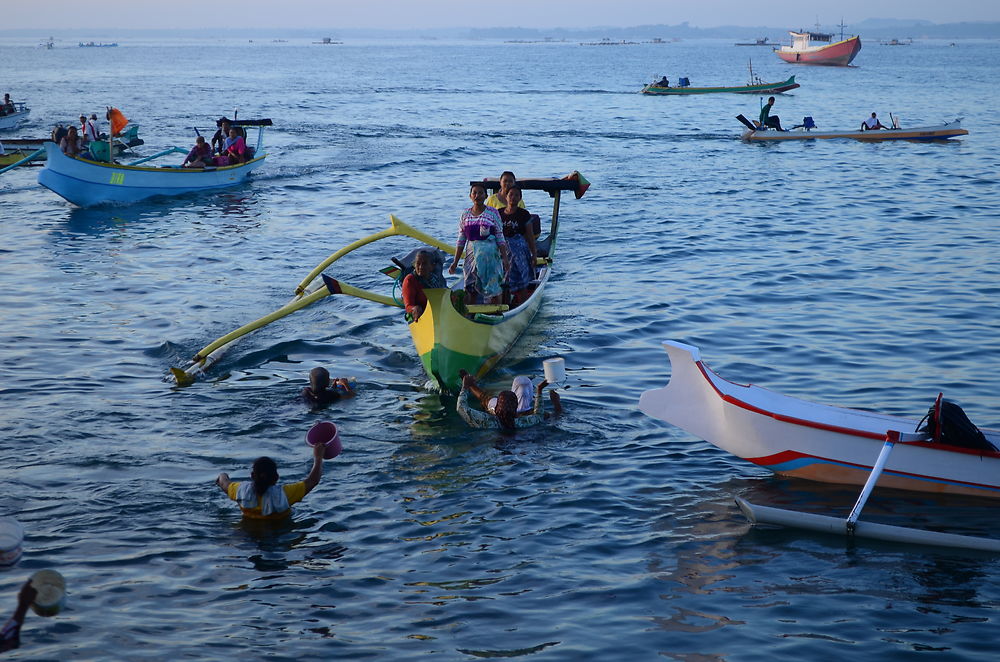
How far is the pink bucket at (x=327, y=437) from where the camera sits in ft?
30.1

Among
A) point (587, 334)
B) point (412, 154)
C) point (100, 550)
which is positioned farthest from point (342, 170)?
point (100, 550)

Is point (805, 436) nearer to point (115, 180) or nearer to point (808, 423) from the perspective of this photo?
point (808, 423)

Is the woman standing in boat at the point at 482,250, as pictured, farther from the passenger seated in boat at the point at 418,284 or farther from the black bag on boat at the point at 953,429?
the black bag on boat at the point at 953,429

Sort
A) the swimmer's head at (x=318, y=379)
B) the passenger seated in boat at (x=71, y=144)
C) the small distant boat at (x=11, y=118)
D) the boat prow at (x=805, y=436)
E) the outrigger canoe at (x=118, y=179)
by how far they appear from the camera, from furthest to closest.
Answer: the small distant boat at (x=11, y=118) → the passenger seated in boat at (x=71, y=144) → the outrigger canoe at (x=118, y=179) → the swimmer's head at (x=318, y=379) → the boat prow at (x=805, y=436)

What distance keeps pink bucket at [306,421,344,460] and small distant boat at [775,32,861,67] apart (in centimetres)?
11487

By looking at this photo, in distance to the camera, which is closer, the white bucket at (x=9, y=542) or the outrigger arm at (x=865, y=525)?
the white bucket at (x=9, y=542)

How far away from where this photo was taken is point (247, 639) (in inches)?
305

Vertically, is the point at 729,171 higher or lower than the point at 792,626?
higher

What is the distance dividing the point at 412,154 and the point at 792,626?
111ft

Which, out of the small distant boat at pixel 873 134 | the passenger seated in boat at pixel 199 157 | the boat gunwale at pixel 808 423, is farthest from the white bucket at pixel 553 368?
the small distant boat at pixel 873 134

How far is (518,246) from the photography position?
49.9ft

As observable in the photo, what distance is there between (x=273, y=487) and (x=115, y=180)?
21.0m

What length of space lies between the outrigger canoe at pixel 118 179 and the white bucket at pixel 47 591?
22648 millimetres

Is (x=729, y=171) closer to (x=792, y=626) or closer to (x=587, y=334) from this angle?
(x=587, y=334)
